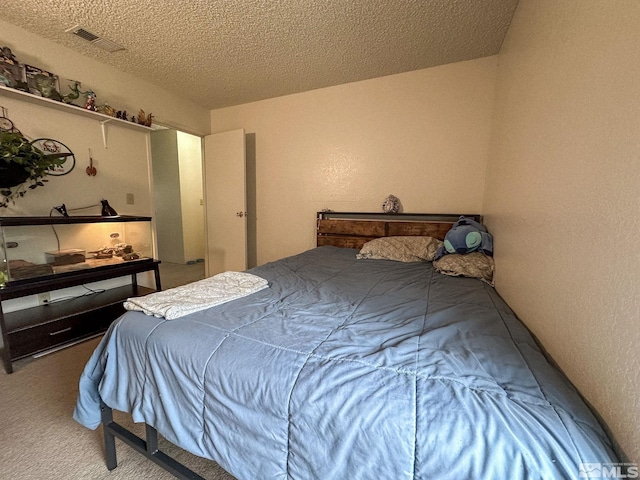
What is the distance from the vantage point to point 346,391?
63 cm

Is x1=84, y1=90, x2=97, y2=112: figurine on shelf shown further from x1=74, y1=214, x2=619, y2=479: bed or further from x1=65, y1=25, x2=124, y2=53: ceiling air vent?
x1=74, y1=214, x2=619, y2=479: bed

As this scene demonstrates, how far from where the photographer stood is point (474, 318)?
1.04 metres

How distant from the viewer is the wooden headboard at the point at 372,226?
2555mm

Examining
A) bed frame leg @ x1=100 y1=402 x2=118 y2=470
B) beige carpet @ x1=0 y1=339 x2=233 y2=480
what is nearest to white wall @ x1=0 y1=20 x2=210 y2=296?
beige carpet @ x1=0 y1=339 x2=233 y2=480

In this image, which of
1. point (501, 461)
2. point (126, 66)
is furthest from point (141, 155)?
point (501, 461)

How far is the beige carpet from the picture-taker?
108cm

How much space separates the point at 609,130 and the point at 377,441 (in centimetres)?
95

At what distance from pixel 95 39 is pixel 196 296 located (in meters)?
2.54

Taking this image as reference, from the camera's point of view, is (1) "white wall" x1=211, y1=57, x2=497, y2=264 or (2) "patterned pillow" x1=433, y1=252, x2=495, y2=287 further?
(1) "white wall" x1=211, y1=57, x2=497, y2=264

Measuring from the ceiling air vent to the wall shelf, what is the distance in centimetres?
55

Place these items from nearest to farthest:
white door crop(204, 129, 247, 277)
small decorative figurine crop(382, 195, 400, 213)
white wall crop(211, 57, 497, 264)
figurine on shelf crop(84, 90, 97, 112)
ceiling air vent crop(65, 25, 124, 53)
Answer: ceiling air vent crop(65, 25, 124, 53), figurine on shelf crop(84, 90, 97, 112), white wall crop(211, 57, 497, 264), small decorative figurine crop(382, 195, 400, 213), white door crop(204, 129, 247, 277)

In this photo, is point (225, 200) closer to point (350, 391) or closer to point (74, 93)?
point (74, 93)

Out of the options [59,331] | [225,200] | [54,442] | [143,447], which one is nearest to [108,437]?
[143,447]

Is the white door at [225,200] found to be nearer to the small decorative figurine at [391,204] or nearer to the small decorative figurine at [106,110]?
the small decorative figurine at [106,110]
